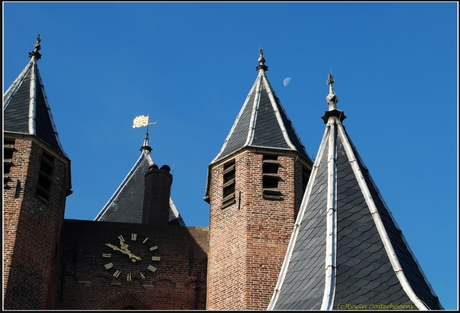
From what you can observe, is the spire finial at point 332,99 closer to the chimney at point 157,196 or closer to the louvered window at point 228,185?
the louvered window at point 228,185

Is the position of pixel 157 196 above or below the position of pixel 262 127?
below

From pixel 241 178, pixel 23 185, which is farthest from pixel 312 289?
pixel 23 185

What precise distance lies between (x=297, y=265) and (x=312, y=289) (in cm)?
149

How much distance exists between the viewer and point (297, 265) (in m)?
20.4

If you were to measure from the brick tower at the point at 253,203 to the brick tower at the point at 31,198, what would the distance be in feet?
13.7

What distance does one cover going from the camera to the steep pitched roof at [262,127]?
90.5ft

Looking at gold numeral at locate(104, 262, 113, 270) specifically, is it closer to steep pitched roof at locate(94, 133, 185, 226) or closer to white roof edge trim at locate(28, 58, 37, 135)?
white roof edge trim at locate(28, 58, 37, 135)

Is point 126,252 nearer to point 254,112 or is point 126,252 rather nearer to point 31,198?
point 31,198

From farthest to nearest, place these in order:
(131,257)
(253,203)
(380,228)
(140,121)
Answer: (140,121) < (131,257) < (253,203) < (380,228)

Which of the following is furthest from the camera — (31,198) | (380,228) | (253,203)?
(253,203)

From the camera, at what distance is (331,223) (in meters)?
20.5

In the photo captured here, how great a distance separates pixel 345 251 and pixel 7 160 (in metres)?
10.5

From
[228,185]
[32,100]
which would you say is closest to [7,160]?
[32,100]

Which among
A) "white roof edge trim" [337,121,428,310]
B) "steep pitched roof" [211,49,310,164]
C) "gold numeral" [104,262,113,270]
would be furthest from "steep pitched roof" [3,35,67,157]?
"white roof edge trim" [337,121,428,310]
